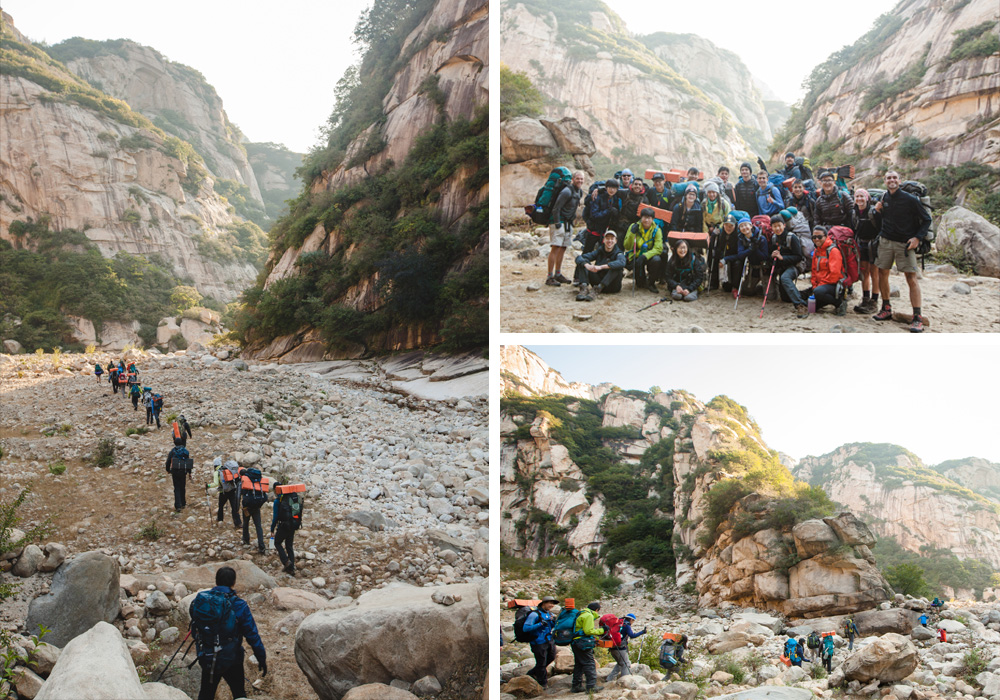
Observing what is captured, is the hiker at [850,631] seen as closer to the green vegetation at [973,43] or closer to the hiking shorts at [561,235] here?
the hiking shorts at [561,235]

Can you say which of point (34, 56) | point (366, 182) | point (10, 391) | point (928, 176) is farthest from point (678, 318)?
point (34, 56)

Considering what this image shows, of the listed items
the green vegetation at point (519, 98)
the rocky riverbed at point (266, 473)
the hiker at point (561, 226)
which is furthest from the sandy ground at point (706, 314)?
the green vegetation at point (519, 98)

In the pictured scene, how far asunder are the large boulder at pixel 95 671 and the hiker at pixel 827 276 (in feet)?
17.4

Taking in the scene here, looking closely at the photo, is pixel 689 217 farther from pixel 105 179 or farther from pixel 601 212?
pixel 105 179

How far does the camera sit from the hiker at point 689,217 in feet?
14.9

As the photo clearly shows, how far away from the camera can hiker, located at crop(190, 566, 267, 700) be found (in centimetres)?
284

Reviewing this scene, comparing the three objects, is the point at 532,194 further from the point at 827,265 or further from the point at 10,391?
the point at 10,391

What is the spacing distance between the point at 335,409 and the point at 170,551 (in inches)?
65.3

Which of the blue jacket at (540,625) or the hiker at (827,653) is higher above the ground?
the blue jacket at (540,625)

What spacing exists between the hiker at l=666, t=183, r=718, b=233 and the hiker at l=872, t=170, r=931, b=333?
1.38 meters

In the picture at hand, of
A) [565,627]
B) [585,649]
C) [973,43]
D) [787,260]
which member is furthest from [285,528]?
[973,43]

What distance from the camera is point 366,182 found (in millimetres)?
5652

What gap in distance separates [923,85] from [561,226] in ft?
20.6

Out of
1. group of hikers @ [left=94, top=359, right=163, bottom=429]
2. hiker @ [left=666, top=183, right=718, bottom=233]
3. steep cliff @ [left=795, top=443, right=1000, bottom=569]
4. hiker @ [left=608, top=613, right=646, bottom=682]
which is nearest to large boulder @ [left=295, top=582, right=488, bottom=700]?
hiker @ [left=608, top=613, right=646, bottom=682]
